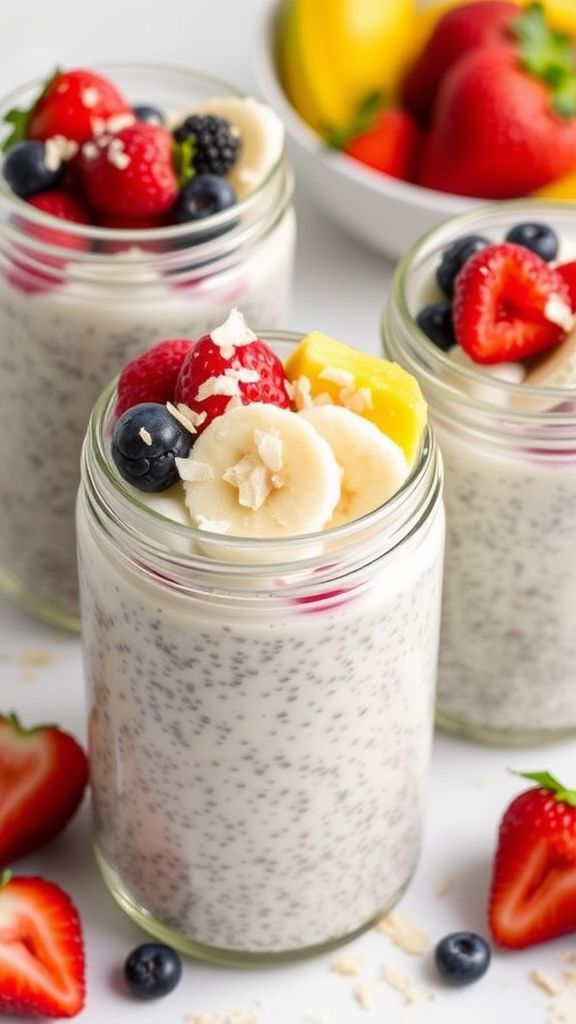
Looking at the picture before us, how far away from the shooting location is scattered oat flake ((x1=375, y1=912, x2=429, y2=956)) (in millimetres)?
1572

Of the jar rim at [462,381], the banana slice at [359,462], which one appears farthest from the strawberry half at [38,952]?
the jar rim at [462,381]

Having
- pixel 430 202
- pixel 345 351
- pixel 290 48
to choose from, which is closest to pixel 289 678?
pixel 345 351

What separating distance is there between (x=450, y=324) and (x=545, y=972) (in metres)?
0.59

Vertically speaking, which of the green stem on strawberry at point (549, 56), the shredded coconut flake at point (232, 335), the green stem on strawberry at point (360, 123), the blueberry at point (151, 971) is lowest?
the blueberry at point (151, 971)

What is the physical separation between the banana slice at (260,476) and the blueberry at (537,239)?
0.42 metres

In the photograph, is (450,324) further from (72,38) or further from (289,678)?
(72,38)

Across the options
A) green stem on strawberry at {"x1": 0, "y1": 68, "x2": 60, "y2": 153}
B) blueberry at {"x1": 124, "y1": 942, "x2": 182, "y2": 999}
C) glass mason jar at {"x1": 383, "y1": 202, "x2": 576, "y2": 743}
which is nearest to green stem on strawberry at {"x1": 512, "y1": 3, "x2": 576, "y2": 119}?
glass mason jar at {"x1": 383, "y1": 202, "x2": 576, "y2": 743}

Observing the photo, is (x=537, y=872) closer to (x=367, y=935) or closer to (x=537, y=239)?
(x=367, y=935)

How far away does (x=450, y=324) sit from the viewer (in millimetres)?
1587

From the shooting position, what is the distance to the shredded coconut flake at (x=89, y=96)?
1725mm

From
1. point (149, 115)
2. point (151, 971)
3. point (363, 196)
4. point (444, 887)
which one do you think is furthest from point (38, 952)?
point (363, 196)

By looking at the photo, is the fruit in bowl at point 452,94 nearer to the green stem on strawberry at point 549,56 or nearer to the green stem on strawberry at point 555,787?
the green stem on strawberry at point 549,56

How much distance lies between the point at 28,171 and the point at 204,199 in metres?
0.17

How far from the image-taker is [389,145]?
2.26 metres
